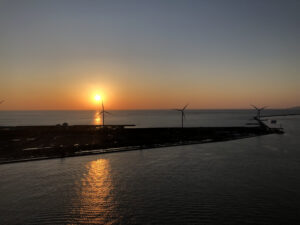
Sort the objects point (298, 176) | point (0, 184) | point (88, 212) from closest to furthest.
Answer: point (88, 212) → point (0, 184) → point (298, 176)

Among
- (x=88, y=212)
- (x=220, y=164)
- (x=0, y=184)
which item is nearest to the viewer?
(x=88, y=212)

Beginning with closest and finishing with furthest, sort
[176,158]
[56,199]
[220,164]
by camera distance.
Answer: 1. [56,199]
2. [220,164]
3. [176,158]

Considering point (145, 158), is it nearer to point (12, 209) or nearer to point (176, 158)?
point (176, 158)

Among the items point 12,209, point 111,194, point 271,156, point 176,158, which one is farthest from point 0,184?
point 271,156

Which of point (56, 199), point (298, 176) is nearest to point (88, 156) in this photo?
point (56, 199)

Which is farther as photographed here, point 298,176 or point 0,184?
point 298,176

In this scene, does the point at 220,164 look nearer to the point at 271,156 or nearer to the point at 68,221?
the point at 271,156
